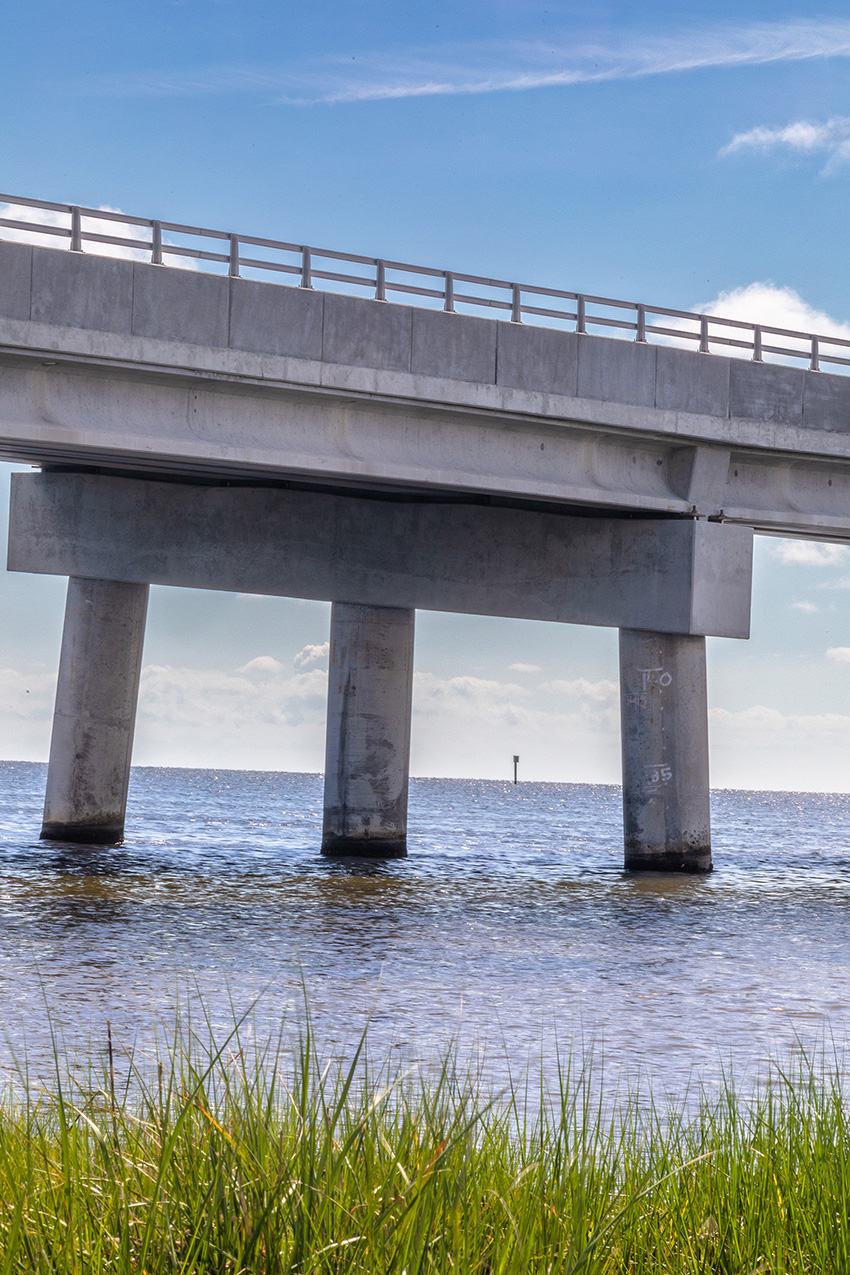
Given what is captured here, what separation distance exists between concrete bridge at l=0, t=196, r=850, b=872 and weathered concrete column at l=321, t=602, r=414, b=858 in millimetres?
66

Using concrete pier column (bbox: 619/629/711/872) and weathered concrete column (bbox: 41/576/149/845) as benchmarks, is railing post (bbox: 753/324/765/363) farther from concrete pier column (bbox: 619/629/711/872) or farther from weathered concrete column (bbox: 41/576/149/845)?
weathered concrete column (bbox: 41/576/149/845)

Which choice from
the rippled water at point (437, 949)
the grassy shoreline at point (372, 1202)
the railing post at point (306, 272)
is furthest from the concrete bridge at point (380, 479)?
the grassy shoreline at point (372, 1202)

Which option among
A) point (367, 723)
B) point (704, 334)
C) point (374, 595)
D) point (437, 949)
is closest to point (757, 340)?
point (704, 334)

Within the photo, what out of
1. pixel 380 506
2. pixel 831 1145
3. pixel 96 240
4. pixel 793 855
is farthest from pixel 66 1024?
pixel 793 855

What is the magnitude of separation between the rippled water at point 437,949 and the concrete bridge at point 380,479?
3.34 metres

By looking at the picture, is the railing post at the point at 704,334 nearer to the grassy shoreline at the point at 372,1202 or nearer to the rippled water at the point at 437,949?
the rippled water at the point at 437,949

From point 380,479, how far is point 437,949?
915 cm

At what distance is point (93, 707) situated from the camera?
98.8ft

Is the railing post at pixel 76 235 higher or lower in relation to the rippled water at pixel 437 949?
higher

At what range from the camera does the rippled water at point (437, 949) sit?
11289 mm

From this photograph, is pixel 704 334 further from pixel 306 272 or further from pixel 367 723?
pixel 367 723

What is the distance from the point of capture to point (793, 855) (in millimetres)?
43031

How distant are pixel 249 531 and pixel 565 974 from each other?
16.2 m

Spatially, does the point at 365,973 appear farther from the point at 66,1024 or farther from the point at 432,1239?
the point at 432,1239
